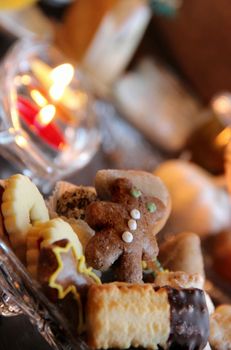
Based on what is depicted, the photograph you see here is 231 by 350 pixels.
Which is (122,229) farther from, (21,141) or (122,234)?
(21,141)

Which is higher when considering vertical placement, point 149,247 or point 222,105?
point 149,247

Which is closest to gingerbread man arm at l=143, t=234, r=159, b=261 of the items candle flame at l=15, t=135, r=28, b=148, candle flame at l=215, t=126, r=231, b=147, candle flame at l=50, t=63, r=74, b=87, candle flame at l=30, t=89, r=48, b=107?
candle flame at l=15, t=135, r=28, b=148

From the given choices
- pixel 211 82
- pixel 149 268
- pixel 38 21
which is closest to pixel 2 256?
pixel 149 268

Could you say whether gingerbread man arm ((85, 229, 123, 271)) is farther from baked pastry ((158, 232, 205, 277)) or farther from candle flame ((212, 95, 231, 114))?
candle flame ((212, 95, 231, 114))

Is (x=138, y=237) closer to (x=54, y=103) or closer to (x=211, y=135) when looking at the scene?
(x=54, y=103)

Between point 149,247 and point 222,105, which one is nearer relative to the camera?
point 149,247

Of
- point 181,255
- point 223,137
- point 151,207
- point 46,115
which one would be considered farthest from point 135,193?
point 223,137

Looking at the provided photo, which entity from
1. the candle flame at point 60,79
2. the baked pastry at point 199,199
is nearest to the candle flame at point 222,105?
the baked pastry at point 199,199
